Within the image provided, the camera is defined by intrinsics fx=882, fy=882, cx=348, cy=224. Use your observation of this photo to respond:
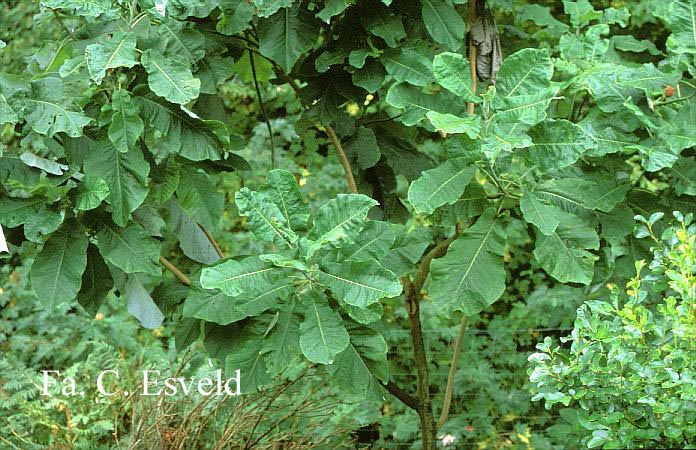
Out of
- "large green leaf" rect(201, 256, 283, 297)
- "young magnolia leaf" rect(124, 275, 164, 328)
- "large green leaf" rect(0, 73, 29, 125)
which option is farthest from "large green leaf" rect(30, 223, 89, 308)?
"large green leaf" rect(201, 256, 283, 297)

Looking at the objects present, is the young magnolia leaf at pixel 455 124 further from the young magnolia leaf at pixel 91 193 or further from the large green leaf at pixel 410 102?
the young magnolia leaf at pixel 91 193

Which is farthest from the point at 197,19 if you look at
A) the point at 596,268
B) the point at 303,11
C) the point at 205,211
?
the point at 596,268

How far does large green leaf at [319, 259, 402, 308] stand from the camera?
2.30 meters

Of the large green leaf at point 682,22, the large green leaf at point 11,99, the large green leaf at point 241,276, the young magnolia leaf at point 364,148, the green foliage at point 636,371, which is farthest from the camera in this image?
the young magnolia leaf at point 364,148

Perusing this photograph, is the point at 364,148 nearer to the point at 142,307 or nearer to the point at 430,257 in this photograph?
the point at 430,257

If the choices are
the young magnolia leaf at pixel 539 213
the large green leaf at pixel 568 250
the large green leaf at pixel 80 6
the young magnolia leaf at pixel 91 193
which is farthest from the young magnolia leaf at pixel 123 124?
the large green leaf at pixel 568 250

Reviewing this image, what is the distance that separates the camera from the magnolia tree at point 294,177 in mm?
2426

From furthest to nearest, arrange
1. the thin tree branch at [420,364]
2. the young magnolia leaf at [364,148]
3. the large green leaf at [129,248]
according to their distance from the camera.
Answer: the thin tree branch at [420,364] < the young magnolia leaf at [364,148] < the large green leaf at [129,248]

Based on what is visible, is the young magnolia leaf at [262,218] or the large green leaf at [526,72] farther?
the large green leaf at [526,72]

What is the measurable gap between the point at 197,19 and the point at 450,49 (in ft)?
2.87

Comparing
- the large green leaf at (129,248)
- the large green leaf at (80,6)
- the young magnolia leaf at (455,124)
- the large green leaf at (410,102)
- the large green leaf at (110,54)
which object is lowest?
the large green leaf at (129,248)

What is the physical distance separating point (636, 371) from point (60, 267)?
163cm

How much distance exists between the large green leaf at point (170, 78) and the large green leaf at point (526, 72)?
88 centimetres

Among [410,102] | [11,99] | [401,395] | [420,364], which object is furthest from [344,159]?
[11,99]
